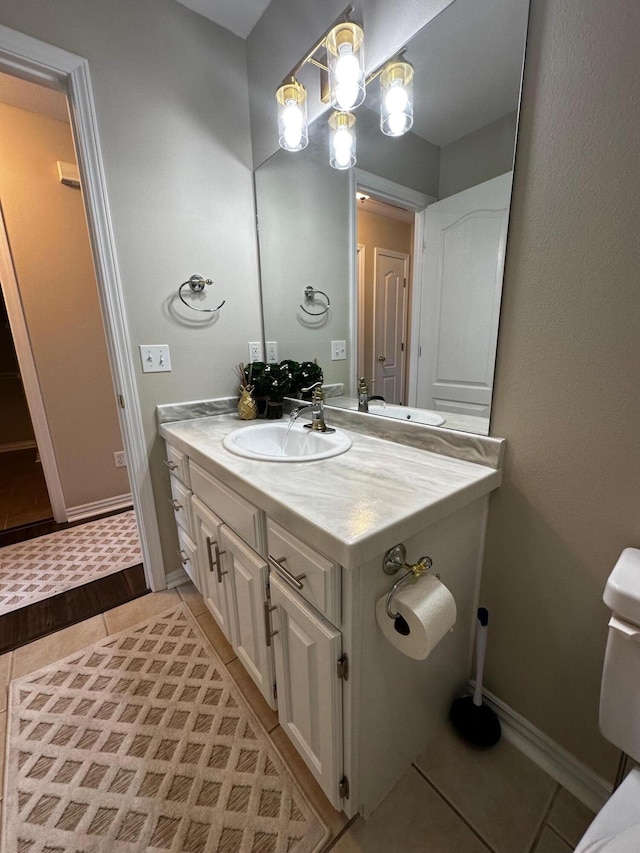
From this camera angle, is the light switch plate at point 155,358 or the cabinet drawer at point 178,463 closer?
the cabinet drawer at point 178,463

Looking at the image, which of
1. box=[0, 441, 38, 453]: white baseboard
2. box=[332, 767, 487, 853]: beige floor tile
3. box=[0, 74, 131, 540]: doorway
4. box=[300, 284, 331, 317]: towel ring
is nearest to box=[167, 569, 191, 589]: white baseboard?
box=[0, 74, 131, 540]: doorway

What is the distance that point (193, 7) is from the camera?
1.37 metres

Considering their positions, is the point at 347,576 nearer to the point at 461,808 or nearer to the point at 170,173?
the point at 461,808

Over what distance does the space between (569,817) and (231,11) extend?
284cm

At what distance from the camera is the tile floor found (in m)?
0.83

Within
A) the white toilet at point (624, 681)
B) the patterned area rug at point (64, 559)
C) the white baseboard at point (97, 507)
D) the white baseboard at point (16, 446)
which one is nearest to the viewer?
the white toilet at point (624, 681)

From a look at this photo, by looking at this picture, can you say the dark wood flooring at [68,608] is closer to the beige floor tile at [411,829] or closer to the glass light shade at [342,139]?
the beige floor tile at [411,829]

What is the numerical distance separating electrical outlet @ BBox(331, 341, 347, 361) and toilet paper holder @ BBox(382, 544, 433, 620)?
948 millimetres

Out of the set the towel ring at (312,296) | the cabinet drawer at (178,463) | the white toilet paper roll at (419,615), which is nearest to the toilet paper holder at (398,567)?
the white toilet paper roll at (419,615)

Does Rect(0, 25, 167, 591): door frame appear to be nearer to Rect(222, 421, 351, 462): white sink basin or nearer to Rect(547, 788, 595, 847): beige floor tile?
Rect(222, 421, 351, 462): white sink basin

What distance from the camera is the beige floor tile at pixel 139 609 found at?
59.9 inches

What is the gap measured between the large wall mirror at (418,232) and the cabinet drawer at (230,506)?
0.64 meters

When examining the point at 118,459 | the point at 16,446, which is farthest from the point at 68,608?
the point at 16,446

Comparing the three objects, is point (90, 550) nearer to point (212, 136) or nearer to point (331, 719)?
point (331, 719)
